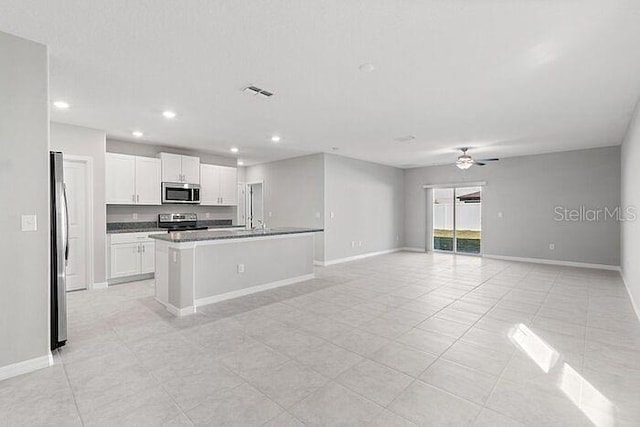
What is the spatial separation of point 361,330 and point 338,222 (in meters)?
4.44

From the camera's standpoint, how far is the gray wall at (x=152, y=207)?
589 cm

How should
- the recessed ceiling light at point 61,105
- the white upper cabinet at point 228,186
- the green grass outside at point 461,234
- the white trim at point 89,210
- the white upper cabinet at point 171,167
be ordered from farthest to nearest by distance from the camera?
the green grass outside at point 461,234
the white upper cabinet at point 228,186
the white upper cabinet at point 171,167
the white trim at point 89,210
the recessed ceiling light at point 61,105

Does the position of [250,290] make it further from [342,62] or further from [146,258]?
[342,62]

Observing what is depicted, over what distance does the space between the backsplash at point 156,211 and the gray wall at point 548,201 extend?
6435mm

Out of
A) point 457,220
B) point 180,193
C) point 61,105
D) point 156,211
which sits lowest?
point 457,220

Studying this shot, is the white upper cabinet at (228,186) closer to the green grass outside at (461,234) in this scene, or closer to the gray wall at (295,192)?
the gray wall at (295,192)

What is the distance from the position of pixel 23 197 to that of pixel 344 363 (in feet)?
9.85

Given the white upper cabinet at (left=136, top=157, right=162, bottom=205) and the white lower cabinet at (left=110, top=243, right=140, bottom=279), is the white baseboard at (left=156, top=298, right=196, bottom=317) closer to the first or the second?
the white lower cabinet at (left=110, top=243, right=140, bottom=279)

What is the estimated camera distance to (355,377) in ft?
7.82

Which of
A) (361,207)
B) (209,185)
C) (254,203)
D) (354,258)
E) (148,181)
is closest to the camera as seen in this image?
(148,181)

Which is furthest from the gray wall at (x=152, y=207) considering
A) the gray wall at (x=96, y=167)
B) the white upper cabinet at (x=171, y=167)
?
the gray wall at (x=96, y=167)

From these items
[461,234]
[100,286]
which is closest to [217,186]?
[100,286]

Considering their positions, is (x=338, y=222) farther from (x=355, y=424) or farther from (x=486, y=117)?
(x=355, y=424)

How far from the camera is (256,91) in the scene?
11.3ft
